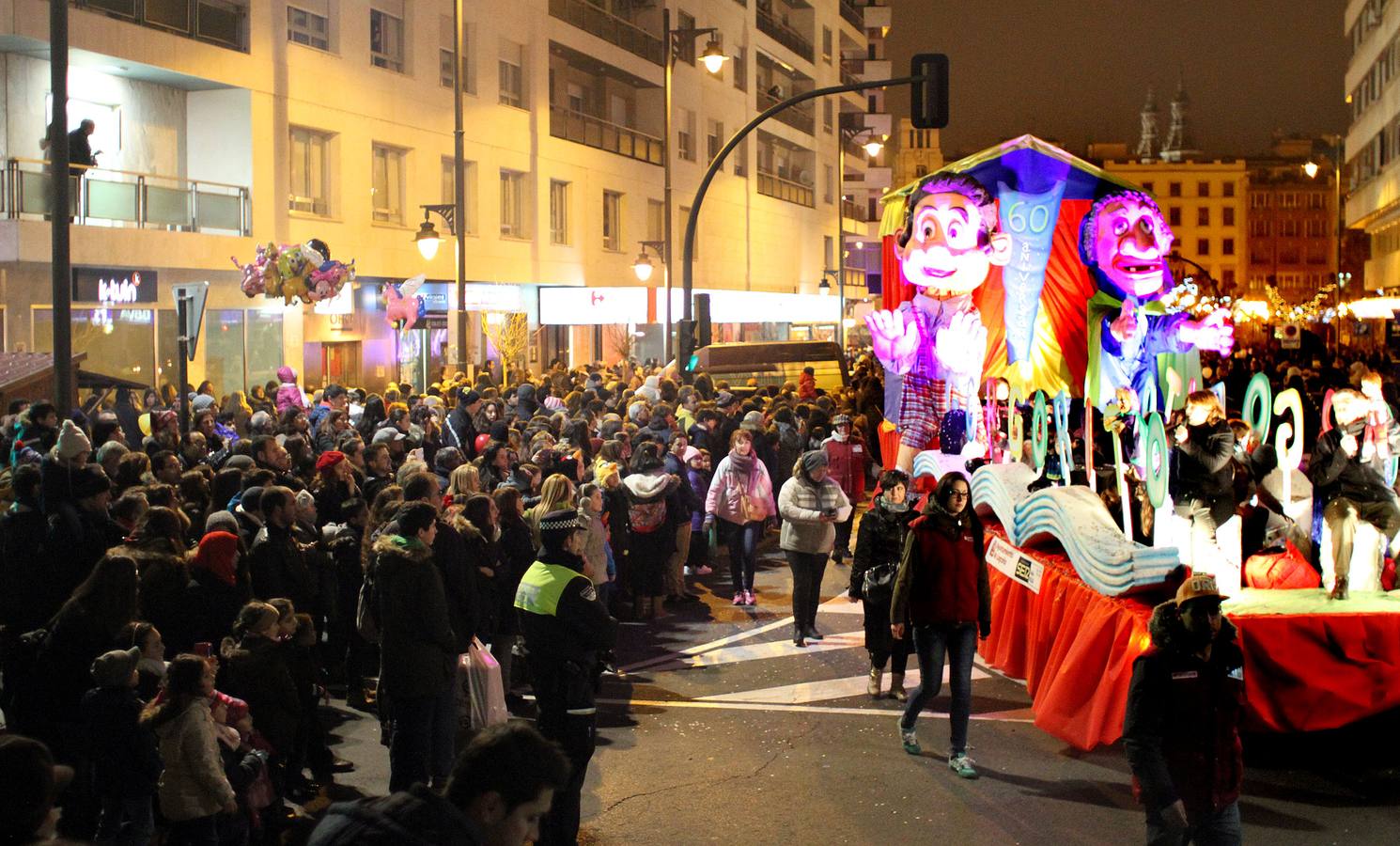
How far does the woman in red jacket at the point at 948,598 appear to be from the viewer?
8.91m

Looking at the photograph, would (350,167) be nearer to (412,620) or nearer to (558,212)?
(558,212)

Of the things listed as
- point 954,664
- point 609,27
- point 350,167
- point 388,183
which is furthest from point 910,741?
point 609,27

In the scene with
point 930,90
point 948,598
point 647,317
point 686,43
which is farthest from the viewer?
point 686,43

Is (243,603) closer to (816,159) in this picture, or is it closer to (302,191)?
(302,191)

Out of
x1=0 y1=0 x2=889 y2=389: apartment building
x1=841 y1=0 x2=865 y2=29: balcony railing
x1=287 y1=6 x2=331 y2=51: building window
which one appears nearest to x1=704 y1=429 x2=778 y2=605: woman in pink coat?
x1=0 y1=0 x2=889 y2=389: apartment building

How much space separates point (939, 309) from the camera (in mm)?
17000

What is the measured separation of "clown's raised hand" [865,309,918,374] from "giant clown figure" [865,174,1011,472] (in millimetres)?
10

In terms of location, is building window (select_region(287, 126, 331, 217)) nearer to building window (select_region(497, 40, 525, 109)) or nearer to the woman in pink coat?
building window (select_region(497, 40, 525, 109))

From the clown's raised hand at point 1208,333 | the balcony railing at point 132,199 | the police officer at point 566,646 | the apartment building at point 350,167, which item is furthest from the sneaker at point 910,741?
the apartment building at point 350,167

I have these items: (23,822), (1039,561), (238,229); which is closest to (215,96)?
(238,229)

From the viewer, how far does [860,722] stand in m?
10.2

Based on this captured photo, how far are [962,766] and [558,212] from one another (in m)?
30.3

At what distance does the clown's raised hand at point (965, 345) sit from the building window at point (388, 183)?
16.4 m

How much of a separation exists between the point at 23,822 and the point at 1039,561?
339 inches
